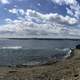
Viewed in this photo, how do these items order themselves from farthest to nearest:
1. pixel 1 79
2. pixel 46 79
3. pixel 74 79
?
1. pixel 1 79
2. pixel 46 79
3. pixel 74 79

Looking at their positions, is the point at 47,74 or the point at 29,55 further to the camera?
the point at 29,55

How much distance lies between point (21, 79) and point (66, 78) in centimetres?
339

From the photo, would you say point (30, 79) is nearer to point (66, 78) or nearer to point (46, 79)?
point (46, 79)

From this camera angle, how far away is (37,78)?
21.3 metres

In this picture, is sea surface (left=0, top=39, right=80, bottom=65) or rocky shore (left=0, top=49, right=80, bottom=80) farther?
sea surface (left=0, top=39, right=80, bottom=65)

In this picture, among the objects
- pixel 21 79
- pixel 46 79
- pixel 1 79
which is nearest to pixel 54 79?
pixel 46 79

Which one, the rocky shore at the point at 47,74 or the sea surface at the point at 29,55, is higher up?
the rocky shore at the point at 47,74

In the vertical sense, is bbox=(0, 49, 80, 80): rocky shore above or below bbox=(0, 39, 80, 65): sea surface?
above

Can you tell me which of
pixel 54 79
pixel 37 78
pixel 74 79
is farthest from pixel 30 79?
pixel 74 79

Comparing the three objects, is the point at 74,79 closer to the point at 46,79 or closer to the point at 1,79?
the point at 46,79

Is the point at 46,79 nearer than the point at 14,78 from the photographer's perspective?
Yes

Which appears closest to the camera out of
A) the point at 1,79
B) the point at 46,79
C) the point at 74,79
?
the point at 74,79

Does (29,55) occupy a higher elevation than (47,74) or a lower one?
lower

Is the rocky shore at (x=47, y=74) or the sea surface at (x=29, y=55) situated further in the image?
the sea surface at (x=29, y=55)
